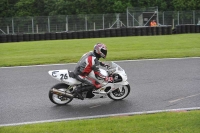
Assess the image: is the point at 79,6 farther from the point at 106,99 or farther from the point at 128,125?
the point at 128,125

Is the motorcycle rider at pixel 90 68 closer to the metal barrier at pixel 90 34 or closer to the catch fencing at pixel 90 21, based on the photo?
the metal barrier at pixel 90 34

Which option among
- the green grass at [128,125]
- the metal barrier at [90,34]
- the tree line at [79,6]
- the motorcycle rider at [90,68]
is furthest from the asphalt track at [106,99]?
the tree line at [79,6]

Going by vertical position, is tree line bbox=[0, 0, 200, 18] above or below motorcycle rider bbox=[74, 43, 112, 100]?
above

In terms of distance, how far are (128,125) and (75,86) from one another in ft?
8.39

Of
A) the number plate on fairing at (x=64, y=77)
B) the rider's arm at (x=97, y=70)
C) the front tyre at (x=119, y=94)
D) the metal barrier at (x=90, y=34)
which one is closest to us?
the rider's arm at (x=97, y=70)

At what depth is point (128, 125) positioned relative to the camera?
6.83 meters

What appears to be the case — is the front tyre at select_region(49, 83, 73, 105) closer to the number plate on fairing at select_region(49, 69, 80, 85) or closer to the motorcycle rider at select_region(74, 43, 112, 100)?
the number plate on fairing at select_region(49, 69, 80, 85)

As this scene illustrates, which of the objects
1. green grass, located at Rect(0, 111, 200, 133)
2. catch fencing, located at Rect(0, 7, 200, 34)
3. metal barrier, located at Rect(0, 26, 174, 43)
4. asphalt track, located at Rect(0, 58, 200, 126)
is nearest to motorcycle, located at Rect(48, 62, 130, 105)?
asphalt track, located at Rect(0, 58, 200, 126)

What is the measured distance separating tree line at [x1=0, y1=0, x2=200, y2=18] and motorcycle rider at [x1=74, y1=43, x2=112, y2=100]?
55864mm

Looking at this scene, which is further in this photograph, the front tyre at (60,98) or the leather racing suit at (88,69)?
the front tyre at (60,98)

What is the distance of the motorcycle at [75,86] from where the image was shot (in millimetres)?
8969

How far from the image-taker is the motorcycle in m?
8.97

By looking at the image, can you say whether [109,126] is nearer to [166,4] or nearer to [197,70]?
[197,70]

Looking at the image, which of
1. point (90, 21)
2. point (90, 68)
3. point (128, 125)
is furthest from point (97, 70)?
point (90, 21)
